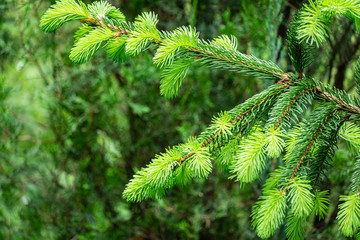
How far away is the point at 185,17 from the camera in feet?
6.96

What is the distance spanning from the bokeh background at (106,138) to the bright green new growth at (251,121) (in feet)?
3.23

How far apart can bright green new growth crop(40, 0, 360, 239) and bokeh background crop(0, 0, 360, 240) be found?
984 mm

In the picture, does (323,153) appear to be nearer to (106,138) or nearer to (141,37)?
(141,37)

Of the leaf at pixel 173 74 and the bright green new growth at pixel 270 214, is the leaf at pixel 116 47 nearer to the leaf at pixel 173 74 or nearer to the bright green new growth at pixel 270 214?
the leaf at pixel 173 74

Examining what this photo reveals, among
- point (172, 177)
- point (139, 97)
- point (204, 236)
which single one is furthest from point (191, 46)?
point (204, 236)

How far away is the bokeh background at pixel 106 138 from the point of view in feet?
6.31

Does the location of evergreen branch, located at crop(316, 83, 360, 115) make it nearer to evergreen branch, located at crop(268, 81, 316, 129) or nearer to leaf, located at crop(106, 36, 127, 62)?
evergreen branch, located at crop(268, 81, 316, 129)

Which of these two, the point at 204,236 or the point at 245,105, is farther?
the point at 204,236

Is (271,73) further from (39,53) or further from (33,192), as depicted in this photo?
(33,192)

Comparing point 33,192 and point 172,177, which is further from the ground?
point 172,177

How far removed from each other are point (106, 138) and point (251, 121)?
132cm

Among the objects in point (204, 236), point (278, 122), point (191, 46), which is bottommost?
point (204, 236)

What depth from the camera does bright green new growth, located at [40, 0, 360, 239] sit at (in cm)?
70

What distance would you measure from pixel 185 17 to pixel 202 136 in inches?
60.3
